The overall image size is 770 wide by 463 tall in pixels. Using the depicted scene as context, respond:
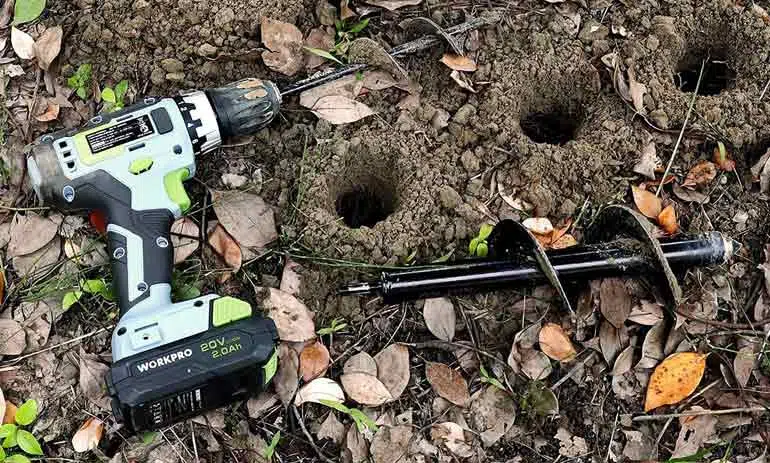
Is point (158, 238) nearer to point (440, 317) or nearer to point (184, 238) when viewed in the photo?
point (184, 238)

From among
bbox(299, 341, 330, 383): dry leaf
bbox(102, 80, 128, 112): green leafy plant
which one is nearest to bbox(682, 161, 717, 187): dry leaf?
bbox(299, 341, 330, 383): dry leaf

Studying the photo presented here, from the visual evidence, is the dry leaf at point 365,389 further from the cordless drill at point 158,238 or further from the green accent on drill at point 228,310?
the green accent on drill at point 228,310

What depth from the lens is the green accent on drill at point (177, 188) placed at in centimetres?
222

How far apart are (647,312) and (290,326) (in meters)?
1.01

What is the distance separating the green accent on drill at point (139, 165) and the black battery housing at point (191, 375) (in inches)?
19.4

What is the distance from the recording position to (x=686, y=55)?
8.55 feet

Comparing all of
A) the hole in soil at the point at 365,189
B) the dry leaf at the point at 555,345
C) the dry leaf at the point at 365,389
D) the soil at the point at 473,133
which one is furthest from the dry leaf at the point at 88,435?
the dry leaf at the point at 555,345

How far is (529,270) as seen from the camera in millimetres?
2164

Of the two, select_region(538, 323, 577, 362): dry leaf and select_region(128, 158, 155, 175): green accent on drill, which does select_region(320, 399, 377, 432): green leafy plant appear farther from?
select_region(128, 158, 155, 175): green accent on drill

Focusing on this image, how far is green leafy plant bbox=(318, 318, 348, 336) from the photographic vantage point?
7.23 feet

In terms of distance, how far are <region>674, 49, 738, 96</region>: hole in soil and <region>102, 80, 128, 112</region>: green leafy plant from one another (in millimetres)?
1773

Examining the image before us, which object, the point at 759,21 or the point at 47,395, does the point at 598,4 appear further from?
the point at 47,395

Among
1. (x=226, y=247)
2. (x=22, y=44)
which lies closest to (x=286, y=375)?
(x=226, y=247)

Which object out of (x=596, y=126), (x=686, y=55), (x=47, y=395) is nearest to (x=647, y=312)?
(x=596, y=126)
